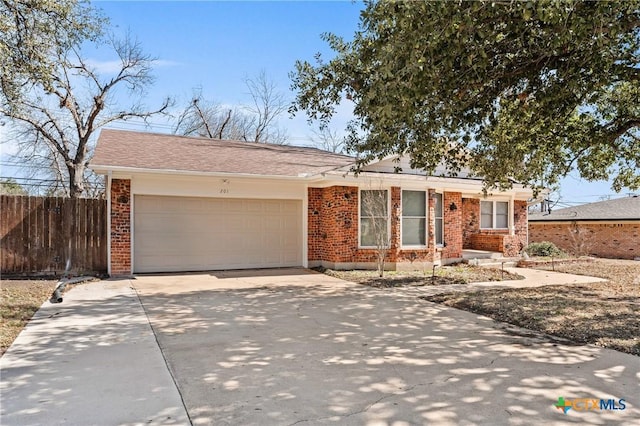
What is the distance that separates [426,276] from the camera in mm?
11320

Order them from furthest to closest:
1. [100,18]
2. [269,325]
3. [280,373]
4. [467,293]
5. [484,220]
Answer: [484,220], [467,293], [100,18], [269,325], [280,373]

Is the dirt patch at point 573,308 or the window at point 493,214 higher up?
the window at point 493,214

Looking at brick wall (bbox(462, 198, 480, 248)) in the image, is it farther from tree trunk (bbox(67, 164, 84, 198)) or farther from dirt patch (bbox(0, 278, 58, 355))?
tree trunk (bbox(67, 164, 84, 198))

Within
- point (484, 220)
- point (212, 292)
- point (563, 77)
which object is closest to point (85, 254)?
point (212, 292)

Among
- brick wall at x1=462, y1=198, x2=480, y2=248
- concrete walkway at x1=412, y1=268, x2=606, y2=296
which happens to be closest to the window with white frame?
concrete walkway at x1=412, y1=268, x2=606, y2=296

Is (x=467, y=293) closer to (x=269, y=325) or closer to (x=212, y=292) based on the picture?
(x=269, y=325)

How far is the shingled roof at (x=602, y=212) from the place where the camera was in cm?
2033

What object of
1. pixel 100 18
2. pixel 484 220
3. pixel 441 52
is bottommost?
pixel 484 220

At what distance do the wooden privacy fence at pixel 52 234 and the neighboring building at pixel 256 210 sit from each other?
1.97ft

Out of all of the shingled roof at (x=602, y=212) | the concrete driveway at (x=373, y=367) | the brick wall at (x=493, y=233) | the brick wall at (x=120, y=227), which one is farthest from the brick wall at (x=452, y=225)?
the shingled roof at (x=602, y=212)

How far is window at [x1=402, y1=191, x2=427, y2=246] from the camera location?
12.7 m

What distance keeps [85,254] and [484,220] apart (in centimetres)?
1375

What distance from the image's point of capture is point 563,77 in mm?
6449

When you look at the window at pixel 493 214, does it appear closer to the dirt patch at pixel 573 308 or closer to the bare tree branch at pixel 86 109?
the dirt patch at pixel 573 308
